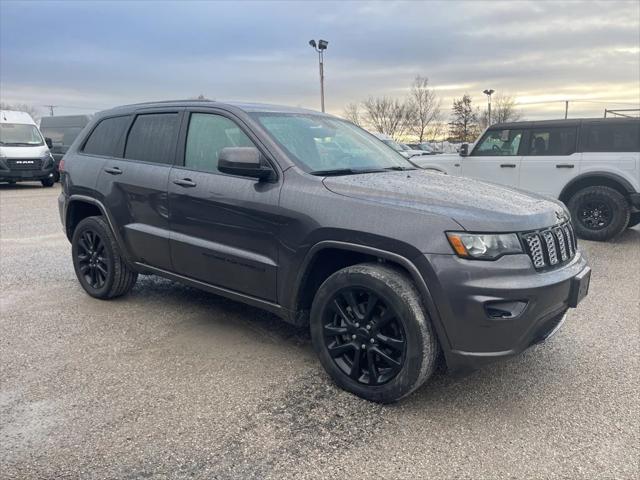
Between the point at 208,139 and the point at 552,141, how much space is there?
6625mm

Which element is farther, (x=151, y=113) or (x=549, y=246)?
(x=151, y=113)

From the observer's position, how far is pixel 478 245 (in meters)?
2.81

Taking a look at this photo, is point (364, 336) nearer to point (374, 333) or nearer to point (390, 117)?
point (374, 333)

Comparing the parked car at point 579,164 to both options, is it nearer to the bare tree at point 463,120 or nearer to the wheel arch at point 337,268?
the wheel arch at point 337,268

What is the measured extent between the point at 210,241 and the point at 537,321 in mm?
2251

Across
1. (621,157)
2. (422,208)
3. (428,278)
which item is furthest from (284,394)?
(621,157)

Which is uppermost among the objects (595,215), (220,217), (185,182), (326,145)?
(326,145)

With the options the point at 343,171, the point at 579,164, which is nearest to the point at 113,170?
the point at 343,171

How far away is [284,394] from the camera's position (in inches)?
129

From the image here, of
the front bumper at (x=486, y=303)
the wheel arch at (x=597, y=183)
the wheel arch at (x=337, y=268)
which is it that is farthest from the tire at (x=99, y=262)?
the wheel arch at (x=597, y=183)

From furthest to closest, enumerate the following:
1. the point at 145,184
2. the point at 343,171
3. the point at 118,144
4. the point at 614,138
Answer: the point at 614,138
the point at 118,144
the point at 145,184
the point at 343,171

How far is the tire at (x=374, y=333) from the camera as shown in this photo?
2.92 metres

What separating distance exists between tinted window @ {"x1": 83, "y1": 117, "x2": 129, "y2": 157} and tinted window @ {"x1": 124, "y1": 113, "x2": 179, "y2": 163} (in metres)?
0.18

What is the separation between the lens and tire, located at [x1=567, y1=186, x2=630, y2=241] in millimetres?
8023
